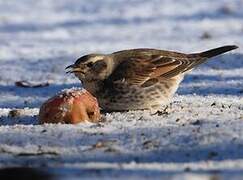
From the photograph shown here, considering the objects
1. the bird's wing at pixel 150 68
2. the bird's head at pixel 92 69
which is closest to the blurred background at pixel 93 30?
the bird's head at pixel 92 69

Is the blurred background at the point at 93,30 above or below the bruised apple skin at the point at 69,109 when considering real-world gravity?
above

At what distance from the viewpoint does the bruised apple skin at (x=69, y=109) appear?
22.7ft

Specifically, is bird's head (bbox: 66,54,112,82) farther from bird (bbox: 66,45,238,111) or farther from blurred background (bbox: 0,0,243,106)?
blurred background (bbox: 0,0,243,106)

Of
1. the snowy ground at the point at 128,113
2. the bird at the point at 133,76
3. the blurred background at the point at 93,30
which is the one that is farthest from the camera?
the blurred background at the point at 93,30

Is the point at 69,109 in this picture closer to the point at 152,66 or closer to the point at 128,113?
the point at 128,113

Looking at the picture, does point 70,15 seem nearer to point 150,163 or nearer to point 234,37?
point 234,37

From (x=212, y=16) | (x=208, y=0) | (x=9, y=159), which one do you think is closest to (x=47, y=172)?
(x=9, y=159)

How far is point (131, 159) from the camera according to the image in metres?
5.54

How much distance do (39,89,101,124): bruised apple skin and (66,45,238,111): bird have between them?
67 cm

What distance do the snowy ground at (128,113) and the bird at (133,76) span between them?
7.5 inches

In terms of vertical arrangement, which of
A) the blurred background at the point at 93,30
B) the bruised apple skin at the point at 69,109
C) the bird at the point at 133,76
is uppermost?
the blurred background at the point at 93,30

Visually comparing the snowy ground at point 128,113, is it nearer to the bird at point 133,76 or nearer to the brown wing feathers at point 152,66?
the bird at point 133,76

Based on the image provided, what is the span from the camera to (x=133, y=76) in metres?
7.89

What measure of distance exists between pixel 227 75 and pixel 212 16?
6962 millimetres
